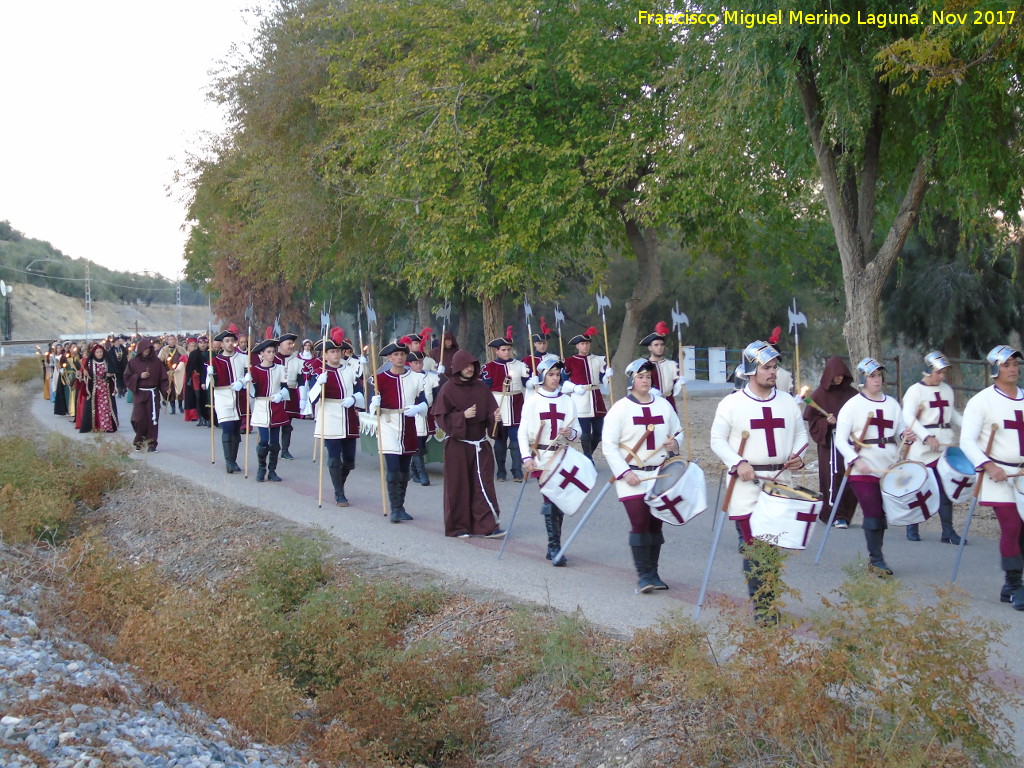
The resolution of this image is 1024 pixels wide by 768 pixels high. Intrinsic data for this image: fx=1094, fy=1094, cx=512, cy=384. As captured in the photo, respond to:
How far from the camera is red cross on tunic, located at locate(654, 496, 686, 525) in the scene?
326 inches

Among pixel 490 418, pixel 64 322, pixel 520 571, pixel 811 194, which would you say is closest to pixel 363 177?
pixel 811 194

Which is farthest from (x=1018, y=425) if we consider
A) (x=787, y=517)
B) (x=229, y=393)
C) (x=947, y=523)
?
(x=229, y=393)

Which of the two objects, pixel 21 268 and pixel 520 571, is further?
pixel 21 268

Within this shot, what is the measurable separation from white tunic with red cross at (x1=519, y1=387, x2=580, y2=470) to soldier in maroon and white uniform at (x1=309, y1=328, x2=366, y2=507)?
153 inches

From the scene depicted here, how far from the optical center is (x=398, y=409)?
1248 centimetres

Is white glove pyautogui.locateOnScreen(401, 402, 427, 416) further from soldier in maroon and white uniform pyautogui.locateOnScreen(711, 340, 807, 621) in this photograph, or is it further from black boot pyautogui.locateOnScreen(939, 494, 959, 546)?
black boot pyautogui.locateOnScreen(939, 494, 959, 546)

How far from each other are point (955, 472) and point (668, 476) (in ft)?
9.50

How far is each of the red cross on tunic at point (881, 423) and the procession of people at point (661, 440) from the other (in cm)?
1

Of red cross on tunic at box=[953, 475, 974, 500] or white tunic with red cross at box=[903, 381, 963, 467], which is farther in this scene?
white tunic with red cross at box=[903, 381, 963, 467]

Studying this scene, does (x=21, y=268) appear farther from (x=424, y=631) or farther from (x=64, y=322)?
A: (x=424, y=631)

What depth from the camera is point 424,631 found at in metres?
7.76

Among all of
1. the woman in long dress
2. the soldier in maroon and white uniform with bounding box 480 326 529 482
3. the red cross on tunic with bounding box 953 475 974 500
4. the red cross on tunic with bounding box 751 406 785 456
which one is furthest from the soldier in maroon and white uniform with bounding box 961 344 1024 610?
the woman in long dress

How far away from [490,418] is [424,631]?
397 cm

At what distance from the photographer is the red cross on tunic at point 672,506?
8.28m
